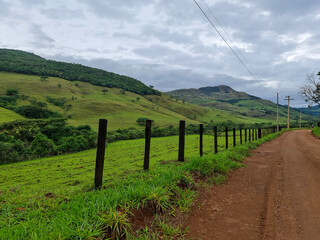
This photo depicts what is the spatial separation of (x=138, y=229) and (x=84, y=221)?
0.86 meters

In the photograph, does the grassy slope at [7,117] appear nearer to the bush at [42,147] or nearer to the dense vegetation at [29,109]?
the dense vegetation at [29,109]

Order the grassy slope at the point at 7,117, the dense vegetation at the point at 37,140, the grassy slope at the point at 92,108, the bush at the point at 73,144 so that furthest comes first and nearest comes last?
the grassy slope at the point at 92,108 < the grassy slope at the point at 7,117 < the bush at the point at 73,144 < the dense vegetation at the point at 37,140

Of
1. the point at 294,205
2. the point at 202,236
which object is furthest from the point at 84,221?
the point at 294,205

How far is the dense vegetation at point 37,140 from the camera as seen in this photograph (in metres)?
36.3

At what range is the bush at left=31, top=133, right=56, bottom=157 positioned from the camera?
38969mm

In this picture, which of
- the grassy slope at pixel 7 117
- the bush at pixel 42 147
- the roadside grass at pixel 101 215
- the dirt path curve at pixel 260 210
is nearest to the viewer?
the roadside grass at pixel 101 215

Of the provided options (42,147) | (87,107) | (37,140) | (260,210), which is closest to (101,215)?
(260,210)

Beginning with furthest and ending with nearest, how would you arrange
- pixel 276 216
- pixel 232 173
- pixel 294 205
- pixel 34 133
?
1. pixel 34 133
2. pixel 232 173
3. pixel 294 205
4. pixel 276 216

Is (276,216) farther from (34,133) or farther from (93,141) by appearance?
(34,133)

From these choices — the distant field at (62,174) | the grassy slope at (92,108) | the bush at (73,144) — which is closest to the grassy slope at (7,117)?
the grassy slope at (92,108)

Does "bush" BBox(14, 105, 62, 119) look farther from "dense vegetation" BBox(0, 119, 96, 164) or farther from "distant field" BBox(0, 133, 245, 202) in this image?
"distant field" BBox(0, 133, 245, 202)

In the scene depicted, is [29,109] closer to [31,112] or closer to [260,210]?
[31,112]

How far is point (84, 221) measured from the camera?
2969mm

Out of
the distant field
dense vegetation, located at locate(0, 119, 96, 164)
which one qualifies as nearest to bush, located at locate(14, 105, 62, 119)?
dense vegetation, located at locate(0, 119, 96, 164)
